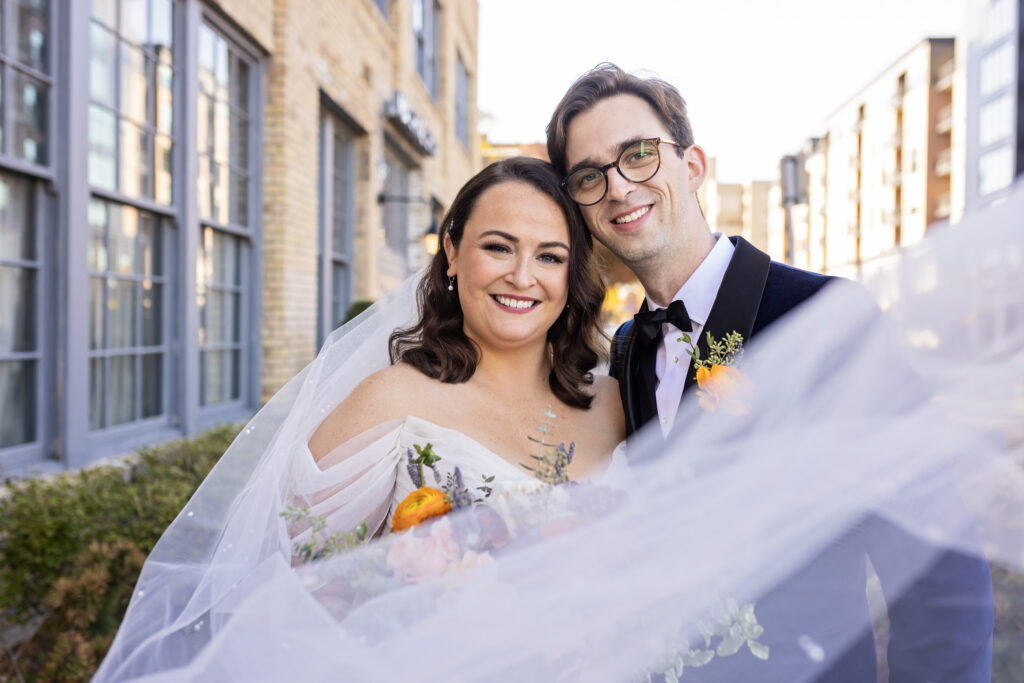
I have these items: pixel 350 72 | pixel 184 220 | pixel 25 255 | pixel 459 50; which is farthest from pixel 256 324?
pixel 459 50

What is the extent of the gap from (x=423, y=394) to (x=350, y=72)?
7.36 meters

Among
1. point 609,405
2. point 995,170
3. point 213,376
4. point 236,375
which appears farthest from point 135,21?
point 995,170

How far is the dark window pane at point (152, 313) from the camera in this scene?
5035 mm

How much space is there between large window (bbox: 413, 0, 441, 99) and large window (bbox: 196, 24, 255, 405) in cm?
662

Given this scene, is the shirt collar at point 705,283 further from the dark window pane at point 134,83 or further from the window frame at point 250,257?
the window frame at point 250,257

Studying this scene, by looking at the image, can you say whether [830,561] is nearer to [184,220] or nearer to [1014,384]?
[1014,384]

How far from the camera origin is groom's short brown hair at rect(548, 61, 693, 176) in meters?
2.24

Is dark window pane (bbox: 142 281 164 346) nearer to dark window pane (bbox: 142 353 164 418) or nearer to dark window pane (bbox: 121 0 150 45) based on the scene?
dark window pane (bbox: 142 353 164 418)

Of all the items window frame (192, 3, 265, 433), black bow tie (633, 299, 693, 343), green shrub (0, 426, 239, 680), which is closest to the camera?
black bow tie (633, 299, 693, 343)

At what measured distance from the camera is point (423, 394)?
7.47 ft

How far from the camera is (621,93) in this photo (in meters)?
2.25

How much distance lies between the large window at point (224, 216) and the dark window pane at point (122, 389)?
966 millimetres

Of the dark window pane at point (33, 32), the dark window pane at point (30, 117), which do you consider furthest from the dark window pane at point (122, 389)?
the dark window pane at point (33, 32)

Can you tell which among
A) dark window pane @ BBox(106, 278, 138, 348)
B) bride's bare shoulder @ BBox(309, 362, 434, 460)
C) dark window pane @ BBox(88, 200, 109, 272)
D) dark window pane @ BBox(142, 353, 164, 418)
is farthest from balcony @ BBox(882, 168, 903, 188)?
bride's bare shoulder @ BBox(309, 362, 434, 460)
